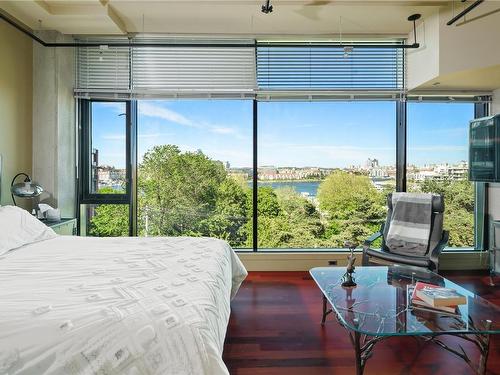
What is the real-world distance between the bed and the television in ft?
12.1

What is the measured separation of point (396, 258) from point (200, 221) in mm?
2490

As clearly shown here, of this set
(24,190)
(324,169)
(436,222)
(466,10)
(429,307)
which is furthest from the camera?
(324,169)

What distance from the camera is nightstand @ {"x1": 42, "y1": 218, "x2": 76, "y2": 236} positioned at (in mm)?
3563

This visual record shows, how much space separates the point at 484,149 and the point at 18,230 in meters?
5.06

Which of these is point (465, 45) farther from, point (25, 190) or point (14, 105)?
point (14, 105)

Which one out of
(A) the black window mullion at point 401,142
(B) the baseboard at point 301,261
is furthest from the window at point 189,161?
(A) the black window mullion at point 401,142

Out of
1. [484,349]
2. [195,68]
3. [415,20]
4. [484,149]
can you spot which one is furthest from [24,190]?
[484,149]

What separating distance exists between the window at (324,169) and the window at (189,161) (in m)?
0.33

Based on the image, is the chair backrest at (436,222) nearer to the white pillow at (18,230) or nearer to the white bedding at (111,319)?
the white bedding at (111,319)

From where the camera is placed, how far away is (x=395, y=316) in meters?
2.03

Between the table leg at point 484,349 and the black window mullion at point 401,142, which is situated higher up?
the black window mullion at point 401,142

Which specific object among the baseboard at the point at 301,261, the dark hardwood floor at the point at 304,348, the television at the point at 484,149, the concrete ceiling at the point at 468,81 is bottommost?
the dark hardwood floor at the point at 304,348

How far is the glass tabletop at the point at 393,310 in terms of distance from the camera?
6.16 ft

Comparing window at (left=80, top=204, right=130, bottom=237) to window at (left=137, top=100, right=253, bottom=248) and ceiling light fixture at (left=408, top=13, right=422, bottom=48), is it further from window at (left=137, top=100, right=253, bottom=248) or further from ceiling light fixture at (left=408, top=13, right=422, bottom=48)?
ceiling light fixture at (left=408, top=13, right=422, bottom=48)
